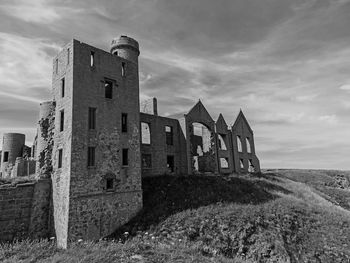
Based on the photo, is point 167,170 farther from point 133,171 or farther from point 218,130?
point 218,130

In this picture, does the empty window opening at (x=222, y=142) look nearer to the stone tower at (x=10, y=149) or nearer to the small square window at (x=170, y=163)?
the small square window at (x=170, y=163)

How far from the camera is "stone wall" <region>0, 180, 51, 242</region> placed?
1453 centimetres

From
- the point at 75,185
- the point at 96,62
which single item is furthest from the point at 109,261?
the point at 96,62

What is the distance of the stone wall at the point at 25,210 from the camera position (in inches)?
572

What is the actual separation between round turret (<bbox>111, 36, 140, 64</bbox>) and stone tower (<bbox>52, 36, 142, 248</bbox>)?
1948 mm

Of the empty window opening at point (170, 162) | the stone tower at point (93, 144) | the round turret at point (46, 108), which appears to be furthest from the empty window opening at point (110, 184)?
the empty window opening at point (170, 162)

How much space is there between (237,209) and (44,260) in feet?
41.9

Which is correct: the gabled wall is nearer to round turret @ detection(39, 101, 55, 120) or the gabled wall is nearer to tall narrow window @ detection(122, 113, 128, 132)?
tall narrow window @ detection(122, 113, 128, 132)

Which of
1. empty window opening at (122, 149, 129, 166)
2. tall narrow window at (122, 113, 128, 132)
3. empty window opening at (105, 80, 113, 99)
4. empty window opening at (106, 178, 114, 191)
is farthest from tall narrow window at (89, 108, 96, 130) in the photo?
empty window opening at (106, 178, 114, 191)

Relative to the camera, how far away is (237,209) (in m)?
16.6

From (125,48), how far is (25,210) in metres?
15.1

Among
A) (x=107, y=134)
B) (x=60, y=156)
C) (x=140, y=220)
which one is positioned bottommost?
(x=140, y=220)

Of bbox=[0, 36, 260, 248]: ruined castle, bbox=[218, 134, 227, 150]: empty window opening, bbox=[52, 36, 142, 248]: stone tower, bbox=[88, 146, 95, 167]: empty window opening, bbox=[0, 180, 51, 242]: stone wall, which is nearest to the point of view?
bbox=[0, 180, 51, 242]: stone wall

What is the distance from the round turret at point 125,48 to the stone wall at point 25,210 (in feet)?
40.7
